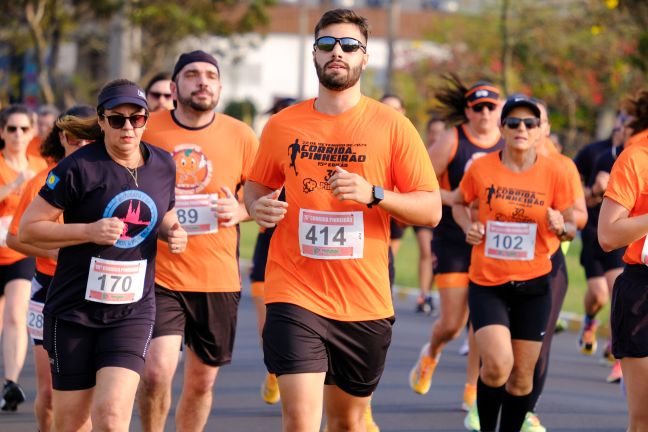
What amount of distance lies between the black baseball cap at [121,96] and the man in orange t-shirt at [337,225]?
0.68 m

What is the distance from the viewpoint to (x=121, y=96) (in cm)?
616

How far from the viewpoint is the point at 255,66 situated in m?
73.6

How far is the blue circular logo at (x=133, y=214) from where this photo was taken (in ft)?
20.1

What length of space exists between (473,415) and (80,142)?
3.20 m

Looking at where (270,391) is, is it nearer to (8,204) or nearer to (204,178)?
(8,204)

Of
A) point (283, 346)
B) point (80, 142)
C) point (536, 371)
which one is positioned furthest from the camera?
point (536, 371)

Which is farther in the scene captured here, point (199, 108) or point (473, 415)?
point (473, 415)

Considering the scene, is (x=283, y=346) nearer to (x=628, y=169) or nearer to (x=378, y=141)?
(x=378, y=141)

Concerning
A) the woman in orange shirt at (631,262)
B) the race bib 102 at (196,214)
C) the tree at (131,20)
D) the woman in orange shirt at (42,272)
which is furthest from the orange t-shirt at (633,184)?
the tree at (131,20)

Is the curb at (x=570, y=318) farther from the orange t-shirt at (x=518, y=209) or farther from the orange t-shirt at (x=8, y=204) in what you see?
the orange t-shirt at (x=8, y=204)

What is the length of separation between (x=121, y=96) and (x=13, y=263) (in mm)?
3594

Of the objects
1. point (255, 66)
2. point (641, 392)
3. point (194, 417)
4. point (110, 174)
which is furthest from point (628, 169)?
point (255, 66)

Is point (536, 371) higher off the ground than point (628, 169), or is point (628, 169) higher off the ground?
point (628, 169)

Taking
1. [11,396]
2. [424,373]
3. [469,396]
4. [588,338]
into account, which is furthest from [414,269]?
[11,396]
